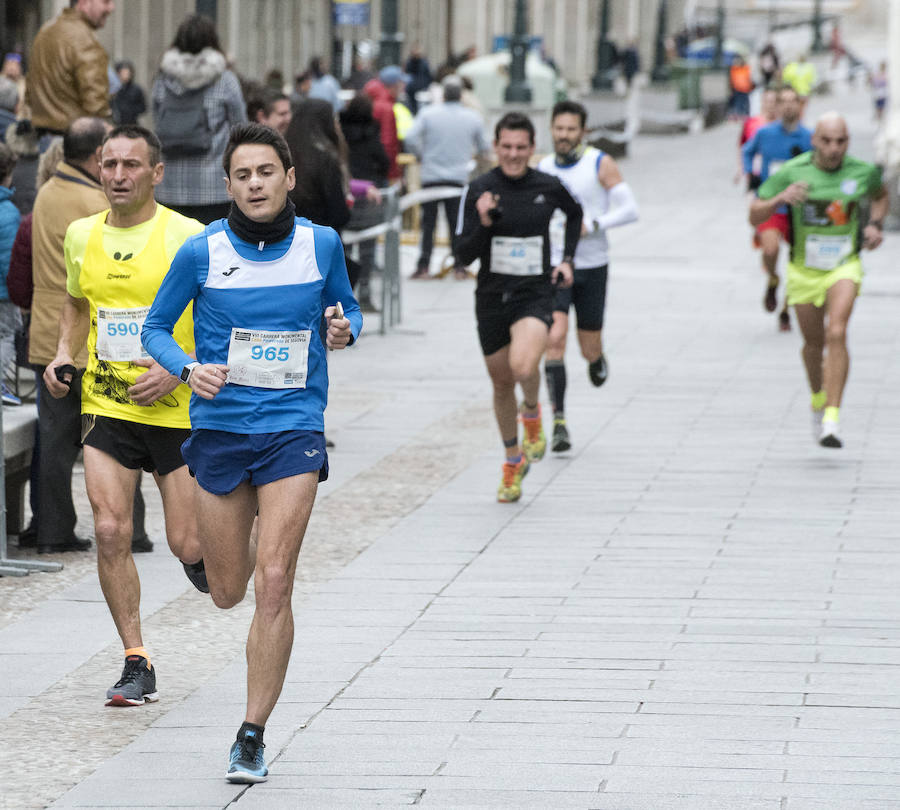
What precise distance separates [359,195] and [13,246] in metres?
7.37

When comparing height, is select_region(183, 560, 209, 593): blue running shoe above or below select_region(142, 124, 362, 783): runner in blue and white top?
below

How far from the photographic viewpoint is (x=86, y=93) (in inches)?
476

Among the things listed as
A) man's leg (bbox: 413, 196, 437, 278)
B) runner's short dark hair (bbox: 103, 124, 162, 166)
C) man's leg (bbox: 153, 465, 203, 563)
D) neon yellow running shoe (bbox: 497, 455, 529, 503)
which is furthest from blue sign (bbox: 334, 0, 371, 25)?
man's leg (bbox: 153, 465, 203, 563)

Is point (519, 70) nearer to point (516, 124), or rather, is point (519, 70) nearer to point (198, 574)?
point (516, 124)

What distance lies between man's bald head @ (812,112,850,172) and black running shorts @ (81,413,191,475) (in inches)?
207

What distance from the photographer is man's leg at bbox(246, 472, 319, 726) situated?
5301mm

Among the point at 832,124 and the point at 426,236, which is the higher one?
the point at 832,124

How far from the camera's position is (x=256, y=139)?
5500 mm

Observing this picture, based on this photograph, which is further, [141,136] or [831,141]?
[831,141]

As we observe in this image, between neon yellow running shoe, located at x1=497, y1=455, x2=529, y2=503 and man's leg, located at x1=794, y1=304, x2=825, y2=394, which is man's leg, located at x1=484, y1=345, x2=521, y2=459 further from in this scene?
man's leg, located at x1=794, y1=304, x2=825, y2=394

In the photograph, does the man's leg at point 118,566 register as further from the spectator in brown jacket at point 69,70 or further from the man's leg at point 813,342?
the spectator in brown jacket at point 69,70

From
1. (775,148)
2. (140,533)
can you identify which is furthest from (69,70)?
(775,148)

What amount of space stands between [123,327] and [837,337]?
5.23 m

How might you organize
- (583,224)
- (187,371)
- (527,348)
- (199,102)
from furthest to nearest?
(199,102), (583,224), (527,348), (187,371)
